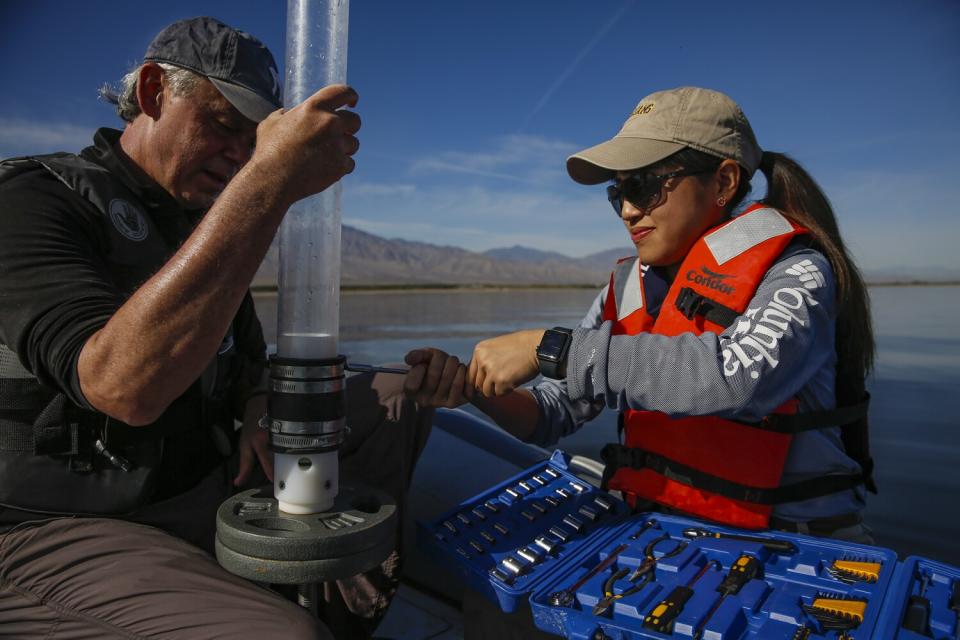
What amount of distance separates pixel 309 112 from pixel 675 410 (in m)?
A: 1.10

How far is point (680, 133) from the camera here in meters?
2.05

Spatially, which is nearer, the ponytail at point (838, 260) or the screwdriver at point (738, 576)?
the screwdriver at point (738, 576)

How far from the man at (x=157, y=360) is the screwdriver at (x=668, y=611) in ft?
2.38

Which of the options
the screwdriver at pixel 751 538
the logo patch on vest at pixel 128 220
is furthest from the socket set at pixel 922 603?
the logo patch on vest at pixel 128 220

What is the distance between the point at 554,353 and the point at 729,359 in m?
0.44

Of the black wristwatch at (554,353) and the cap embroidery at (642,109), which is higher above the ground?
the cap embroidery at (642,109)

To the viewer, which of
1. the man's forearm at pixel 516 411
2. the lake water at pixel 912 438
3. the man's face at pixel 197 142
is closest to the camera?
the man's face at pixel 197 142

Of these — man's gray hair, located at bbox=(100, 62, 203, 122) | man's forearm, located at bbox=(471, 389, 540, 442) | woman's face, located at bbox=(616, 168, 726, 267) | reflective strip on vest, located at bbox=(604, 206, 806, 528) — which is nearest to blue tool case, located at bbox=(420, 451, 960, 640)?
reflective strip on vest, located at bbox=(604, 206, 806, 528)

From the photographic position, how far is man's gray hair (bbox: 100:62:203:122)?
200cm

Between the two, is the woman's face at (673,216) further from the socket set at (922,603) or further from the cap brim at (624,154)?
the socket set at (922,603)

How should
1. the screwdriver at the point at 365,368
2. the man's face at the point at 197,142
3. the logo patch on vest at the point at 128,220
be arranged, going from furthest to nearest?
the man's face at the point at 197,142 → the logo patch on vest at the point at 128,220 → the screwdriver at the point at 365,368

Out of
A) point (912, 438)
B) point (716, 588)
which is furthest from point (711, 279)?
point (912, 438)

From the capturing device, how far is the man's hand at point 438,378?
6.41 ft

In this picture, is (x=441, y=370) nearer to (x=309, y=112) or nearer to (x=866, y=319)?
(x=309, y=112)
